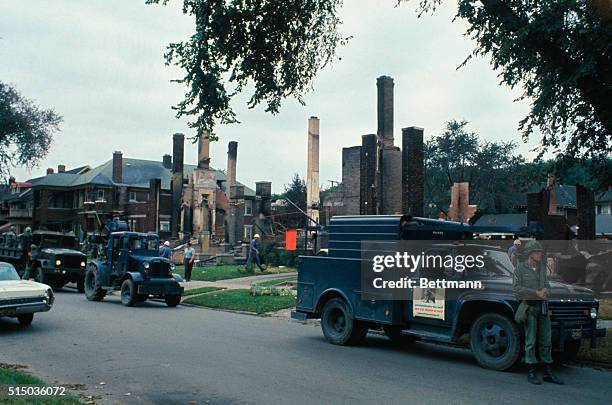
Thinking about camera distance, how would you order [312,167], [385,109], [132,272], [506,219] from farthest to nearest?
1. [506,219]
2. [312,167]
3. [385,109]
4. [132,272]

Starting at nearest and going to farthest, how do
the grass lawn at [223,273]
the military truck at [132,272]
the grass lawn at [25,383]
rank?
1. the grass lawn at [25,383]
2. the military truck at [132,272]
3. the grass lawn at [223,273]

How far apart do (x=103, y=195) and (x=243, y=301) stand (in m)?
46.0

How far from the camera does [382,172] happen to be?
102 feet

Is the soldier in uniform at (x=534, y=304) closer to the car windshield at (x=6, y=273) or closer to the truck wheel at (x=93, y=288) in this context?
the car windshield at (x=6, y=273)

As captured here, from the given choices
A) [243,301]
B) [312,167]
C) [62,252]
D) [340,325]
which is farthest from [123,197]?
[340,325]

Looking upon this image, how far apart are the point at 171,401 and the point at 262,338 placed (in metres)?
5.20

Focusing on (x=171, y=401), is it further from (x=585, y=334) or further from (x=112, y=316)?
(x=112, y=316)

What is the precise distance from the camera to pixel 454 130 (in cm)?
5494

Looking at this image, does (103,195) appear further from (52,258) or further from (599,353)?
(599,353)

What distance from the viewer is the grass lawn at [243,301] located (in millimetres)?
17391

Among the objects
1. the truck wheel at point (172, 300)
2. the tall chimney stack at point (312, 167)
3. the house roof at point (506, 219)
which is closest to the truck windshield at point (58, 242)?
the truck wheel at point (172, 300)

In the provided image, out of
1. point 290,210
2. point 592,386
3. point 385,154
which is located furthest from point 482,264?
point 290,210

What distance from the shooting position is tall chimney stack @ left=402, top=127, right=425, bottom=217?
2414 cm

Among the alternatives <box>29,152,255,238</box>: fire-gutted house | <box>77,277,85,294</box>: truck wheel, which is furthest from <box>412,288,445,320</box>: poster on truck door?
<box>29,152,255,238</box>: fire-gutted house
